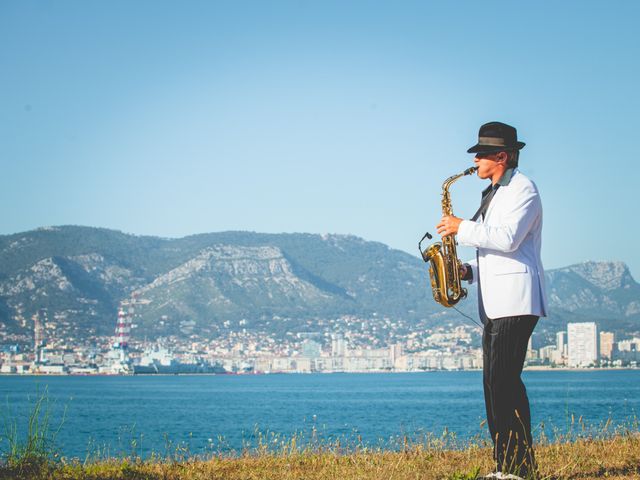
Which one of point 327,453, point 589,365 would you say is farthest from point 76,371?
point 327,453

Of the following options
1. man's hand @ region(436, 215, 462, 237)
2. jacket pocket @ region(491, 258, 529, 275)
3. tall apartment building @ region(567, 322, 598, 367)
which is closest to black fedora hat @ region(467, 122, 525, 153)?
man's hand @ region(436, 215, 462, 237)

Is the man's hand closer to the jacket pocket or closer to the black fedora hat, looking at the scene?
the jacket pocket

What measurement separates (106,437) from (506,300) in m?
40.7

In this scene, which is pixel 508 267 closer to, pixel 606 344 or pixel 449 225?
pixel 449 225

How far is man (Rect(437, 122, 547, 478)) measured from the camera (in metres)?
5.21

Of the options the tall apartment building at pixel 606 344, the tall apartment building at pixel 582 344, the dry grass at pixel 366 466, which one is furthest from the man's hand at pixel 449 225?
the tall apartment building at pixel 606 344

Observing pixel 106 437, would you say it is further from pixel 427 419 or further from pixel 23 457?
pixel 23 457

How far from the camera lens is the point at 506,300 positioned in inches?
206

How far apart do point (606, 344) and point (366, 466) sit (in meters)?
188

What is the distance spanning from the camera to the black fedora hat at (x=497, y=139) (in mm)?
5418

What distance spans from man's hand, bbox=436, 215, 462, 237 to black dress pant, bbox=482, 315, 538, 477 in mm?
529

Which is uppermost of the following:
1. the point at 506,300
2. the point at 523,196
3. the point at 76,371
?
the point at 523,196

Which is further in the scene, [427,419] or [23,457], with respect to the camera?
[427,419]

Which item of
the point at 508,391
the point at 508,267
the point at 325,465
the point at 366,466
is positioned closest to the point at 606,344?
the point at 325,465
